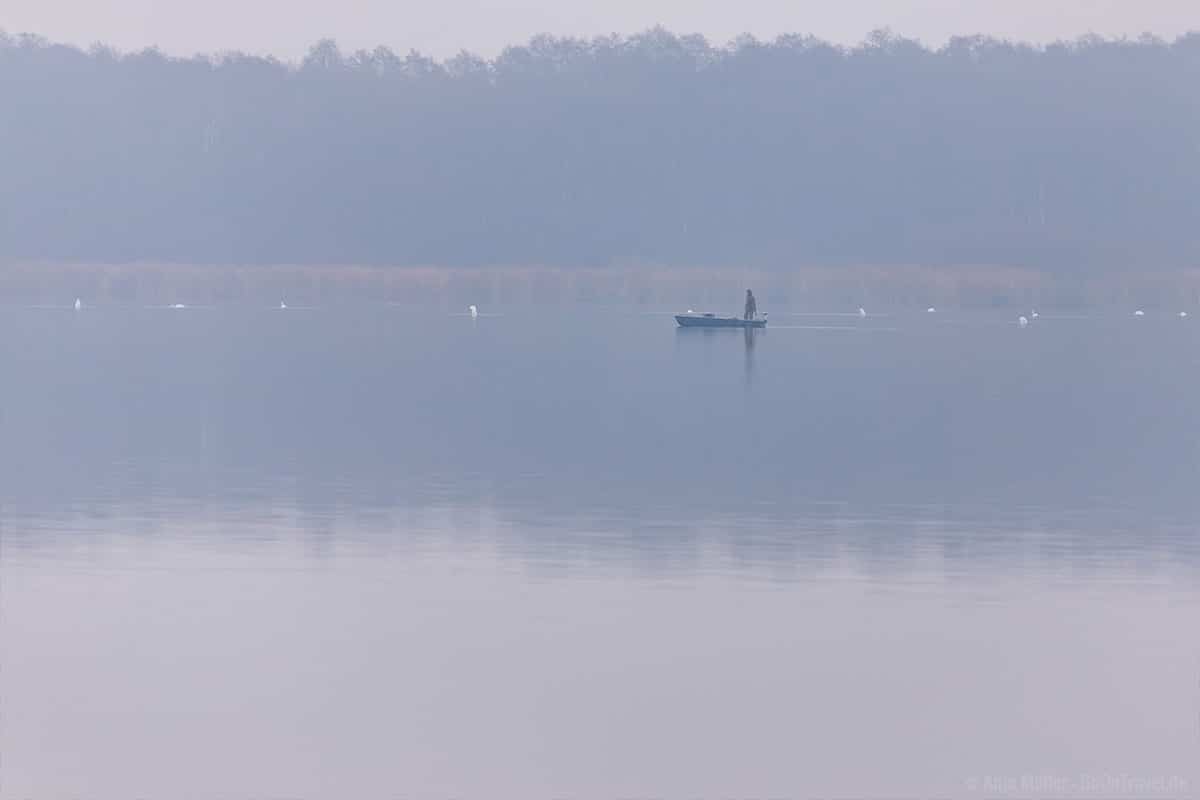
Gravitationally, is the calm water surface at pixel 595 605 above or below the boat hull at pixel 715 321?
below

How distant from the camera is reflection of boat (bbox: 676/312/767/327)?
93.0m

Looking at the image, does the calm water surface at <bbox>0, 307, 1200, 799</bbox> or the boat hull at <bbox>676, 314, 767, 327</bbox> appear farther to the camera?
the boat hull at <bbox>676, 314, 767, 327</bbox>

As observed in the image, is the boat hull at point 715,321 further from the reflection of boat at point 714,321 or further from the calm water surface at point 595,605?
the calm water surface at point 595,605

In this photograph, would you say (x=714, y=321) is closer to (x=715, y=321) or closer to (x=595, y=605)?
(x=715, y=321)

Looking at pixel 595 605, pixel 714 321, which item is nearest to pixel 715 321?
pixel 714 321

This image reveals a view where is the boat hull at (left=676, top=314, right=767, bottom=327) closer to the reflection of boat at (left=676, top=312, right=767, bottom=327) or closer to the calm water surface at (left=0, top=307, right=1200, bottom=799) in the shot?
the reflection of boat at (left=676, top=312, right=767, bottom=327)

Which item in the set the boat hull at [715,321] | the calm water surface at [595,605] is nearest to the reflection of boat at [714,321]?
the boat hull at [715,321]

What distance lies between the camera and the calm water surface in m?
14.4

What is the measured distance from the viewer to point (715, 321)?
96.1m

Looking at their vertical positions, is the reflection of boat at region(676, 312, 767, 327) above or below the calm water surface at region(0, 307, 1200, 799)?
above

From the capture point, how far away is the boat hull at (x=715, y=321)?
9300cm

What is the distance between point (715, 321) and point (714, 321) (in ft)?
0.26

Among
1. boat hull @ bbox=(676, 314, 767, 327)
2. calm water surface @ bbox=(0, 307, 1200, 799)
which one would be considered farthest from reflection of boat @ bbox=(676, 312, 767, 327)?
calm water surface @ bbox=(0, 307, 1200, 799)

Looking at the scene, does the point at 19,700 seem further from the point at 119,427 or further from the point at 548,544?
the point at 119,427
